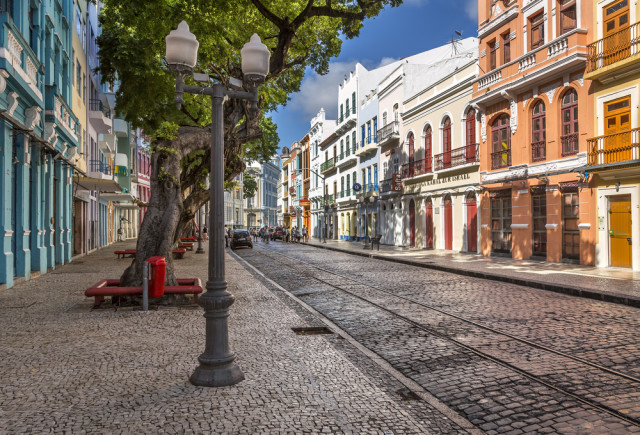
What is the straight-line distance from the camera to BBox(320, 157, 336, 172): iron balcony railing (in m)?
51.8

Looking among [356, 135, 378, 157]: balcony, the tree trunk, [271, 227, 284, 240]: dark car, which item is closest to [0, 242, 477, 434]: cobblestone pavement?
the tree trunk

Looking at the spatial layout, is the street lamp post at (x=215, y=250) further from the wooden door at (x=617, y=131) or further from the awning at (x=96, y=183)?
the awning at (x=96, y=183)

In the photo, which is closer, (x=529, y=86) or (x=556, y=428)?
(x=556, y=428)

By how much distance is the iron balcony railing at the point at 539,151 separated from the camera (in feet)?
65.4

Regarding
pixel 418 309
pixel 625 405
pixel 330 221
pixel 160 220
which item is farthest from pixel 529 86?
pixel 330 221

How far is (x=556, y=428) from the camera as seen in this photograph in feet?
13.3

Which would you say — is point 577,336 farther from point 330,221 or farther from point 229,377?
point 330,221

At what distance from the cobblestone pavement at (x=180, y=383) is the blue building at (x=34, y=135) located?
491 cm

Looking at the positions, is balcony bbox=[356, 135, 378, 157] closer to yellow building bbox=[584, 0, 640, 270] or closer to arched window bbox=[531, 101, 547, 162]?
arched window bbox=[531, 101, 547, 162]

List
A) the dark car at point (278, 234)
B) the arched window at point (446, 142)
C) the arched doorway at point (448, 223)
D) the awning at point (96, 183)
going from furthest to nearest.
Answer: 1. the dark car at point (278, 234)
2. the arched doorway at point (448, 223)
3. the arched window at point (446, 142)
4. the awning at point (96, 183)

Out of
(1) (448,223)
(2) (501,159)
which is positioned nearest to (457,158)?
(2) (501,159)

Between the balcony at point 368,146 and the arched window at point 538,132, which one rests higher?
the balcony at point 368,146

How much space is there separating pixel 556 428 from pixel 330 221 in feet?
164

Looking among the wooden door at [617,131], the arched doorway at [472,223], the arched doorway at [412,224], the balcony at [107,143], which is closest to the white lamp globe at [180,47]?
the wooden door at [617,131]
